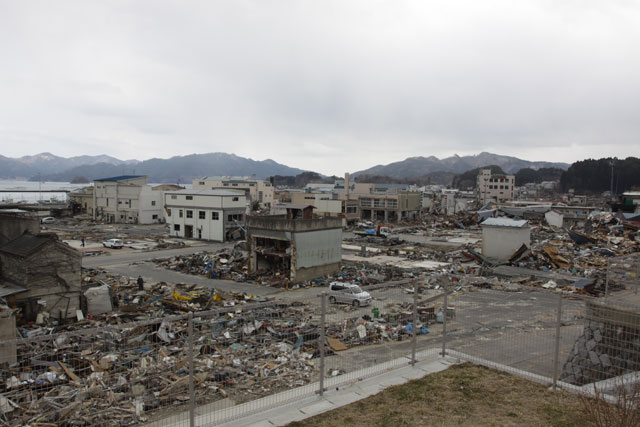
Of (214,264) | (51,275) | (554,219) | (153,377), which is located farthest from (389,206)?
(153,377)

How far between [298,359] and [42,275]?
48.8 feet

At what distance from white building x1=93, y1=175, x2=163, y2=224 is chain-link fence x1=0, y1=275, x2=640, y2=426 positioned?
196ft

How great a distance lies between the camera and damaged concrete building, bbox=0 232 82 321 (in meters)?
17.9

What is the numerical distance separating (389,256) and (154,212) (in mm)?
44803

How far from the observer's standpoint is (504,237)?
34.8 m

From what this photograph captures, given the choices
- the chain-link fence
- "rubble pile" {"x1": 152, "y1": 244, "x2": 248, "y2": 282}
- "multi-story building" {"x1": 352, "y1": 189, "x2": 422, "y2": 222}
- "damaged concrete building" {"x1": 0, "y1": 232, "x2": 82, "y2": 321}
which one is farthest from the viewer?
"multi-story building" {"x1": 352, "y1": 189, "x2": 422, "y2": 222}

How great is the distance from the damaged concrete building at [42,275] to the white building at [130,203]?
1930 inches

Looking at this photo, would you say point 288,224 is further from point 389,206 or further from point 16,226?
point 389,206

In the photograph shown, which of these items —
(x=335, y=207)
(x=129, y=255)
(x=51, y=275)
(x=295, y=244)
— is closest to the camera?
(x=51, y=275)

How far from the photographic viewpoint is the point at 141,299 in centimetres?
2189

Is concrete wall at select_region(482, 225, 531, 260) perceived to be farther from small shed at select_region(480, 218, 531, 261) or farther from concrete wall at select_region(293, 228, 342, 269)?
concrete wall at select_region(293, 228, 342, 269)

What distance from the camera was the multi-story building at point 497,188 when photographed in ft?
371

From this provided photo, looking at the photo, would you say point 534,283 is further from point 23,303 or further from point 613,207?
point 613,207

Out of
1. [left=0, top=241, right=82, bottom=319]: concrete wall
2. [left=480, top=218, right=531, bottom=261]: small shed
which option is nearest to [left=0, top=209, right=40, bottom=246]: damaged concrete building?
[left=0, top=241, right=82, bottom=319]: concrete wall
